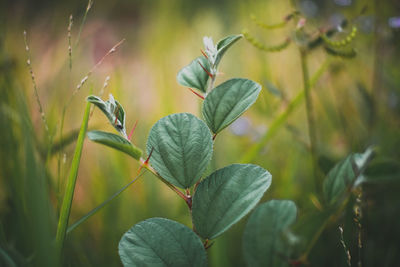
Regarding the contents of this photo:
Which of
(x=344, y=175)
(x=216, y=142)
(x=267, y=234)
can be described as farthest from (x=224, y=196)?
(x=216, y=142)

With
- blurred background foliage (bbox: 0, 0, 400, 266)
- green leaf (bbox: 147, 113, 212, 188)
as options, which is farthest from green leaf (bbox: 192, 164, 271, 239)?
blurred background foliage (bbox: 0, 0, 400, 266)

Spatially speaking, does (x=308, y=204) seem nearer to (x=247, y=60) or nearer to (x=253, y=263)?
(x=253, y=263)

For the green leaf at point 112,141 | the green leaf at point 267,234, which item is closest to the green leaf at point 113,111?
the green leaf at point 112,141

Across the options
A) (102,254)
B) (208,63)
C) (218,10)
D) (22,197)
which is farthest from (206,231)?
(218,10)

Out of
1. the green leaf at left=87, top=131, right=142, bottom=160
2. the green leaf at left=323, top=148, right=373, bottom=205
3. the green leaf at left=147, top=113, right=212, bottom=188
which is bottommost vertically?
the green leaf at left=323, top=148, right=373, bottom=205

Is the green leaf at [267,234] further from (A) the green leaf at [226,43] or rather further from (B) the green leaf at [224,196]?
(A) the green leaf at [226,43]

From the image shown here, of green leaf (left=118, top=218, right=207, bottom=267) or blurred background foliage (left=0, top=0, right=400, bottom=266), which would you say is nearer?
green leaf (left=118, top=218, right=207, bottom=267)

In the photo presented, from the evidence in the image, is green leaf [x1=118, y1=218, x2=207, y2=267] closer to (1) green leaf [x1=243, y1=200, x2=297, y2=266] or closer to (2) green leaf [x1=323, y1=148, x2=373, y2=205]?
(1) green leaf [x1=243, y1=200, x2=297, y2=266]
